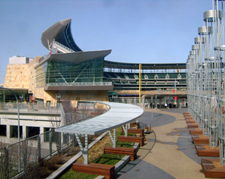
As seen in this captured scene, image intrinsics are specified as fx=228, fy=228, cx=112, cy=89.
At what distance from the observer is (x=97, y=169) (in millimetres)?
8875

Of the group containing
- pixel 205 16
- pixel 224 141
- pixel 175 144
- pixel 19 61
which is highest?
pixel 19 61

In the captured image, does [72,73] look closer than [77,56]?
No

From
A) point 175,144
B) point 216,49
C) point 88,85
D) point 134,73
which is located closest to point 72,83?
point 88,85

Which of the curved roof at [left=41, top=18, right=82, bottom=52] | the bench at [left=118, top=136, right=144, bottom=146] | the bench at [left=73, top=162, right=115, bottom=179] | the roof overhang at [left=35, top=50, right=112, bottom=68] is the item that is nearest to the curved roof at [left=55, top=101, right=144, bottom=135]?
the bench at [left=73, top=162, right=115, bottom=179]

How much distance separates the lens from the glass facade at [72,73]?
47.3 m

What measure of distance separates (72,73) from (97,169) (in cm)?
4036

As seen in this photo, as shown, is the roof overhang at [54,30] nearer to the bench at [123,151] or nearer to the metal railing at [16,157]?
the metal railing at [16,157]

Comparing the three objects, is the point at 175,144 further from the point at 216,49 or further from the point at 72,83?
the point at 72,83

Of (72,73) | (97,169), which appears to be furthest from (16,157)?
(72,73)

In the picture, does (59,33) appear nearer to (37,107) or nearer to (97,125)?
(37,107)

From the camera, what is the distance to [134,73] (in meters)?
88.3

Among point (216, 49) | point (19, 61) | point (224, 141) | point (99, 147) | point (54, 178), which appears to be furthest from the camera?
point (19, 61)

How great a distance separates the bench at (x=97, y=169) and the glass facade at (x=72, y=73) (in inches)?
1505

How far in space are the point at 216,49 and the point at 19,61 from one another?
77.6 metres
